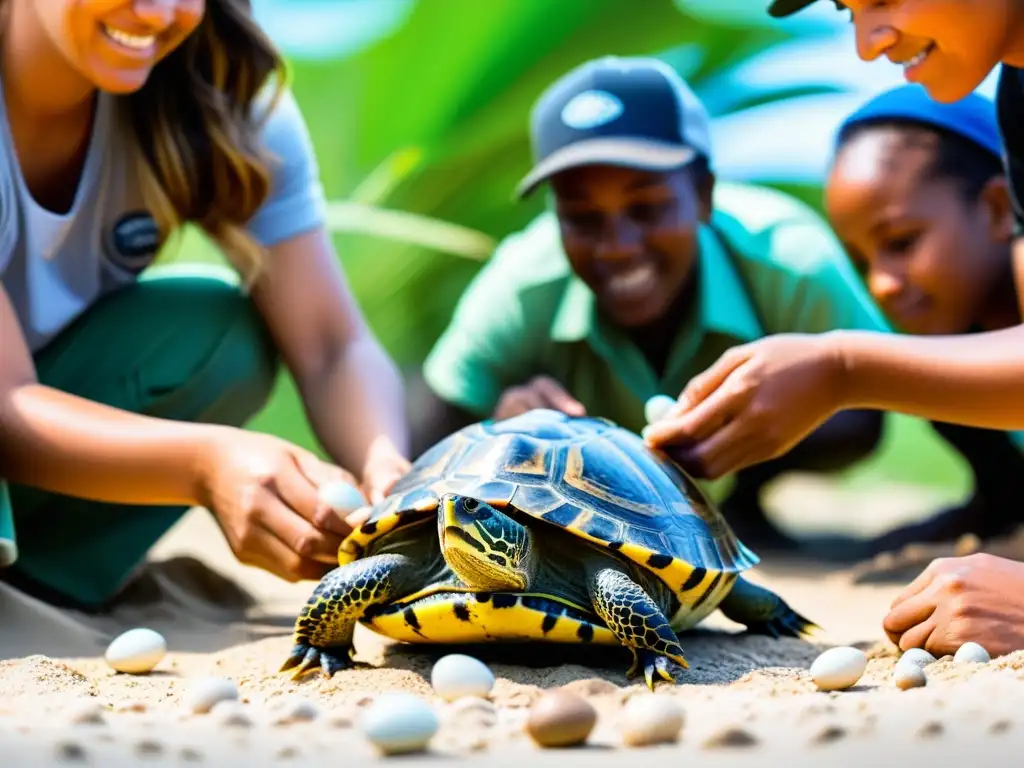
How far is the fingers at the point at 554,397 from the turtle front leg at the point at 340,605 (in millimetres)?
970

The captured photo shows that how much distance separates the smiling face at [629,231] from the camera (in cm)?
286

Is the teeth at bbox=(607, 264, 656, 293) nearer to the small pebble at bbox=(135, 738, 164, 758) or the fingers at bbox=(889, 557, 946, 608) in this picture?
the fingers at bbox=(889, 557, 946, 608)

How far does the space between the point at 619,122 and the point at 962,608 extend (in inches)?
63.4

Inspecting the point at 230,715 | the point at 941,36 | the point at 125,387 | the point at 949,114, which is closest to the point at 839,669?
the point at 230,715

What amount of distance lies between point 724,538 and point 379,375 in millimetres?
984

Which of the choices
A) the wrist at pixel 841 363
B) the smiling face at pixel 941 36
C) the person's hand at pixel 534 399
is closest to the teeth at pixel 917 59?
the smiling face at pixel 941 36

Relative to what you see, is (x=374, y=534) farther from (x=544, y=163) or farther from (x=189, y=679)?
(x=544, y=163)

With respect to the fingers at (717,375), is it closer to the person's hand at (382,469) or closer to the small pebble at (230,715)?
the person's hand at (382,469)

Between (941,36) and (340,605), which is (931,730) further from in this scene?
(941,36)

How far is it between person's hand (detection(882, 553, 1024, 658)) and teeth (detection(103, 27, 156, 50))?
1.65 metres

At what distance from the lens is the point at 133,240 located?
8.12ft

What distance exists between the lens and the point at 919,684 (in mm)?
1497

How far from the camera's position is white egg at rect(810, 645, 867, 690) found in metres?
1.53

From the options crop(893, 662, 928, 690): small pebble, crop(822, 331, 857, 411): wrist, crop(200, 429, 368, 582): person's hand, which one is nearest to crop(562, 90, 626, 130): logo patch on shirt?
crop(822, 331, 857, 411): wrist
